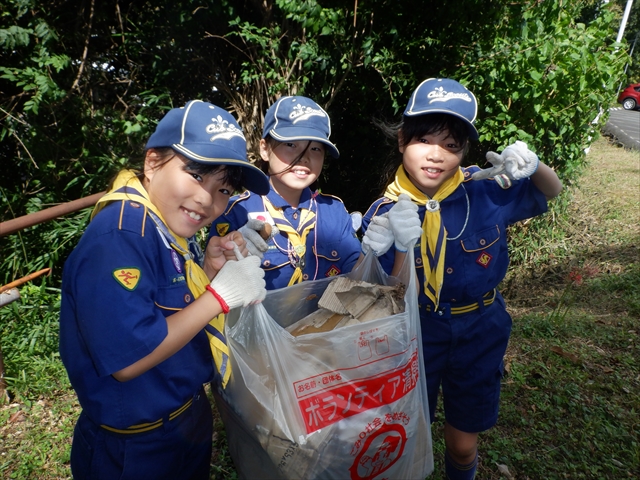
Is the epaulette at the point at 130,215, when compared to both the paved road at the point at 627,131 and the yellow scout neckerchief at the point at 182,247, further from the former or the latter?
the paved road at the point at 627,131

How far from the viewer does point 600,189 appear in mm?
6715

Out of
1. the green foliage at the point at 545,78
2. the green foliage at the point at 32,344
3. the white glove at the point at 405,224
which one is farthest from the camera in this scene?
the green foliage at the point at 545,78

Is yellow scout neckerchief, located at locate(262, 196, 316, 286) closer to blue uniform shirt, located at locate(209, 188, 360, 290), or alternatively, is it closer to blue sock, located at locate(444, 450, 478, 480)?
blue uniform shirt, located at locate(209, 188, 360, 290)

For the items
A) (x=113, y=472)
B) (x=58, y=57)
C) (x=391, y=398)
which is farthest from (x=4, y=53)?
(x=391, y=398)

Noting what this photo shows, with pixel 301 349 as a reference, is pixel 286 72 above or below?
above

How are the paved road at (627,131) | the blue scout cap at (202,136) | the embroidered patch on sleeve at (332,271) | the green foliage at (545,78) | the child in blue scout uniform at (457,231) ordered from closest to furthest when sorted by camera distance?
the blue scout cap at (202,136)
the child in blue scout uniform at (457,231)
the embroidered patch on sleeve at (332,271)
the green foliage at (545,78)
the paved road at (627,131)

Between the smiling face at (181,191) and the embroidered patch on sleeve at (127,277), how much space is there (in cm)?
20

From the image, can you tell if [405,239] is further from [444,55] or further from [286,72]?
[444,55]

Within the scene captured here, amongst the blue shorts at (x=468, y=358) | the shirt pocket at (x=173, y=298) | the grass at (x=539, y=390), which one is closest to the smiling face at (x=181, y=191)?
the shirt pocket at (x=173, y=298)

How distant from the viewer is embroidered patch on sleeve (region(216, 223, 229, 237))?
1.70 m

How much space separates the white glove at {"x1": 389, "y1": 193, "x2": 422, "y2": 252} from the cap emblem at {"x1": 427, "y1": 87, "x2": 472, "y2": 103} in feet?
1.26

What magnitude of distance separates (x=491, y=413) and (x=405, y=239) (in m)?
0.85

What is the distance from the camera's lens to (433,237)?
170cm

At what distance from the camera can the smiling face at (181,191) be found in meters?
1.17
